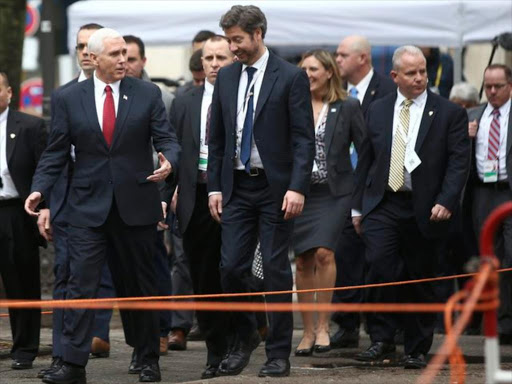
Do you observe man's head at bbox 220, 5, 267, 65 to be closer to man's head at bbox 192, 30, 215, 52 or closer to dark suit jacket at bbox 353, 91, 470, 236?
dark suit jacket at bbox 353, 91, 470, 236

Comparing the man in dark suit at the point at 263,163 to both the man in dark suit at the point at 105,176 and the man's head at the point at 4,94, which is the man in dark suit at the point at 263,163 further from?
the man's head at the point at 4,94

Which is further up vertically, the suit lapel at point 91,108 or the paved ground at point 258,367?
the suit lapel at point 91,108

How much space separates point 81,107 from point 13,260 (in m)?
1.46

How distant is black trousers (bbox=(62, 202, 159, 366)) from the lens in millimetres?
8352

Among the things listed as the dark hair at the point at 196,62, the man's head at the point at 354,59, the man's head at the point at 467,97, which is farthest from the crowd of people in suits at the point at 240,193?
the man's head at the point at 467,97

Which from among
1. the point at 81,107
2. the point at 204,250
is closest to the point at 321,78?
the point at 204,250

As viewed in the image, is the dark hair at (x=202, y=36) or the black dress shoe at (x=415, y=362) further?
the dark hair at (x=202, y=36)

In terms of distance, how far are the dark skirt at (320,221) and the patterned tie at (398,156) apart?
877 millimetres

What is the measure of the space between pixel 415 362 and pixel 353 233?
1994 millimetres

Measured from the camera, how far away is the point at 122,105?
8.53 metres

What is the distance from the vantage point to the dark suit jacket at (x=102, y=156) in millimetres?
8461

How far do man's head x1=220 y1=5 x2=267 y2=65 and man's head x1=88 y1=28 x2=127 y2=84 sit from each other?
66 centimetres

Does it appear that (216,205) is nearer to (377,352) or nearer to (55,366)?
(55,366)

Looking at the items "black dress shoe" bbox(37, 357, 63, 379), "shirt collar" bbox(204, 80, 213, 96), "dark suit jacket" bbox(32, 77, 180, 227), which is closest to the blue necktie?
"dark suit jacket" bbox(32, 77, 180, 227)
